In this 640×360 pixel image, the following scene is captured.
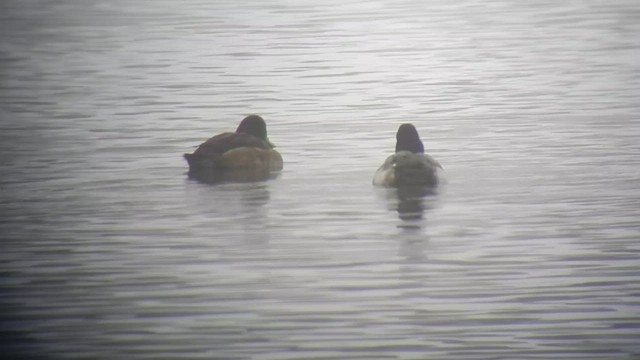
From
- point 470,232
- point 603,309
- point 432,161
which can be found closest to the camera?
point 603,309

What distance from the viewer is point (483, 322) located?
42.9 ft

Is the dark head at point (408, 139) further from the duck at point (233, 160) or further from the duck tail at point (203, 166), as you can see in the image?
the duck tail at point (203, 166)

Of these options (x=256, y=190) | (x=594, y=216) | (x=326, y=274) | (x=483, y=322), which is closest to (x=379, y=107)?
(x=256, y=190)

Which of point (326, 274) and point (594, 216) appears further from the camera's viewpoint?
point (594, 216)

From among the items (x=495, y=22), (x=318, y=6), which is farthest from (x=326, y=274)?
(x=318, y=6)

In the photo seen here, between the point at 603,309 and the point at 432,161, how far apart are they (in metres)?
5.72

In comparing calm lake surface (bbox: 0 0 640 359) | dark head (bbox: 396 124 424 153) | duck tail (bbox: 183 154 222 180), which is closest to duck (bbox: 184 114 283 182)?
duck tail (bbox: 183 154 222 180)

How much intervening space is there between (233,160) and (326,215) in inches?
124

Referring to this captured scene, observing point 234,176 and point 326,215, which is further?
point 234,176

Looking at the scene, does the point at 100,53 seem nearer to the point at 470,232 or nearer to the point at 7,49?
the point at 7,49

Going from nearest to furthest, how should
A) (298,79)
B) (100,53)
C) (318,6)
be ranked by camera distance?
(298,79) → (100,53) → (318,6)

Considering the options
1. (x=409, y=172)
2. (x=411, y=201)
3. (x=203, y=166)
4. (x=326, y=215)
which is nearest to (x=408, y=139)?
(x=409, y=172)

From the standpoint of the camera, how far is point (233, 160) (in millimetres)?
20406

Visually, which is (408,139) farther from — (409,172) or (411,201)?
(411,201)
